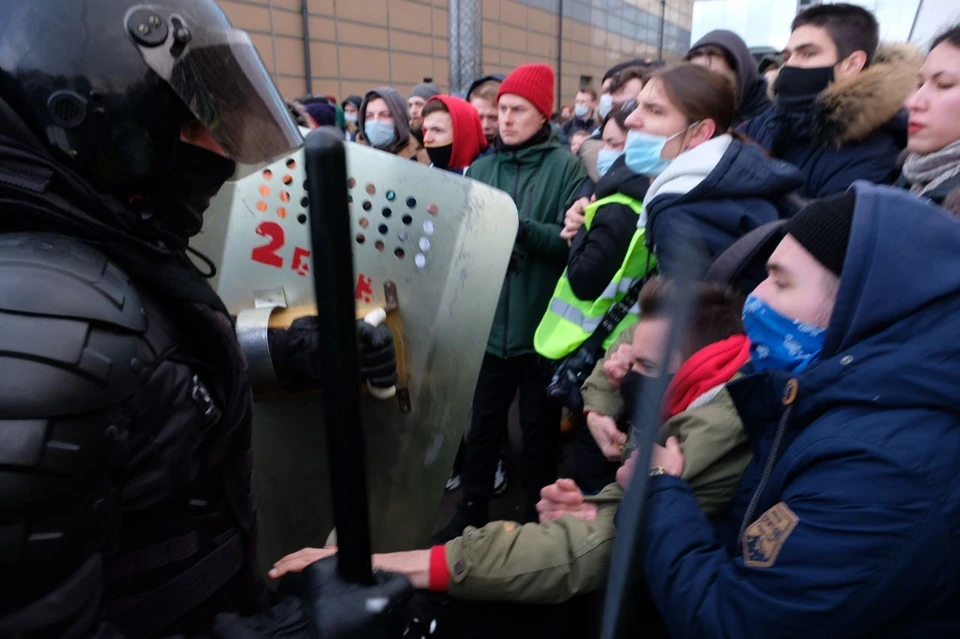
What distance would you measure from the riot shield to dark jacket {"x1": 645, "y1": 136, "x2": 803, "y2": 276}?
1.72 ft

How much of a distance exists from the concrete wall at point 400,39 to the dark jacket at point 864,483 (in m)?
8.37

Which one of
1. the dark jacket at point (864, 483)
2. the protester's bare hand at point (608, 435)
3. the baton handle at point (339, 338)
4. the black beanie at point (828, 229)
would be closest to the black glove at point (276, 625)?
the baton handle at point (339, 338)

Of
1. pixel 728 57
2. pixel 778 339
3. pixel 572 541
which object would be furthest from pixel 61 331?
pixel 728 57

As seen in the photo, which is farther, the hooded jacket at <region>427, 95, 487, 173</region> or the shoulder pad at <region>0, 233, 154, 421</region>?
the hooded jacket at <region>427, 95, 487, 173</region>

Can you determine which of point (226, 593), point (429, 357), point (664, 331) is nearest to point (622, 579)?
point (664, 331)

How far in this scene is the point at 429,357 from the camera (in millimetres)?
1672

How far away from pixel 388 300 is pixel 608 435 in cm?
77

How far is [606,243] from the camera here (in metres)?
2.13

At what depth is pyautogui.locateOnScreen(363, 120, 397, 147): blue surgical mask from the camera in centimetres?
369

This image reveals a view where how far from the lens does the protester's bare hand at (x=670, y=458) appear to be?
48.8 inches

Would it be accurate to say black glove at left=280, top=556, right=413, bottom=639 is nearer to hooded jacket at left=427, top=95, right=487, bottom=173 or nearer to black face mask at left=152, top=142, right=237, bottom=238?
black face mask at left=152, top=142, right=237, bottom=238

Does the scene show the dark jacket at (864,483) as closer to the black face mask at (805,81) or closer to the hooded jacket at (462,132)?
the black face mask at (805,81)

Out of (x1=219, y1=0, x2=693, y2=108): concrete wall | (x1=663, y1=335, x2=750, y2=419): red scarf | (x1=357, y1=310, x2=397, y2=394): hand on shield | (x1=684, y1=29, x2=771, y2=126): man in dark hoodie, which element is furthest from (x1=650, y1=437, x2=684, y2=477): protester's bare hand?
(x1=219, y1=0, x2=693, y2=108): concrete wall

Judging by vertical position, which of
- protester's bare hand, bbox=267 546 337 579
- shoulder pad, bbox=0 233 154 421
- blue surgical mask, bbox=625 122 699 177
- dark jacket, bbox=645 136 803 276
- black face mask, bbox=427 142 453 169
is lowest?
protester's bare hand, bbox=267 546 337 579
